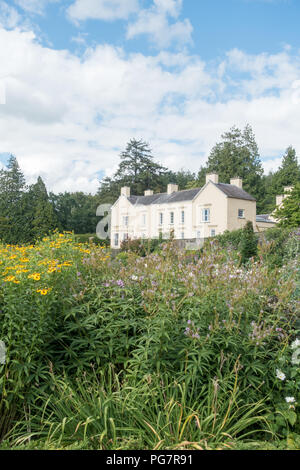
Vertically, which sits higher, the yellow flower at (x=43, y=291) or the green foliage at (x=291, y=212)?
the green foliage at (x=291, y=212)

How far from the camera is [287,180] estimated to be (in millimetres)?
44875

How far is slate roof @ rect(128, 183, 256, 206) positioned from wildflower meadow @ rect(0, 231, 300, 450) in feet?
91.2

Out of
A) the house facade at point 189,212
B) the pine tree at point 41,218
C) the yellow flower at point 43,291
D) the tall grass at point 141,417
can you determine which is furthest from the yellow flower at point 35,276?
the pine tree at point 41,218

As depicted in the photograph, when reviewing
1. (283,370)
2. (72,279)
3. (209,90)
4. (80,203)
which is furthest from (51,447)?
(80,203)

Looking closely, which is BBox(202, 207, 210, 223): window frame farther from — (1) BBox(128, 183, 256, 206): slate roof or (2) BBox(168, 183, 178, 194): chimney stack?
(2) BBox(168, 183, 178, 194): chimney stack

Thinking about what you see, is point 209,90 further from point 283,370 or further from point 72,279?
point 283,370

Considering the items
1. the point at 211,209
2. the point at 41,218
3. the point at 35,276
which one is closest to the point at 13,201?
the point at 41,218

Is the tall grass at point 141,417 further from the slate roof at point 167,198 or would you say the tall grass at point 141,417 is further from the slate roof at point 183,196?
the slate roof at point 167,198

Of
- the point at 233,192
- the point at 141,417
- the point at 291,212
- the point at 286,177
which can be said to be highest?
the point at 286,177

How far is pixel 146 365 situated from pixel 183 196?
31615mm

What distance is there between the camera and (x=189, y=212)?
3331cm

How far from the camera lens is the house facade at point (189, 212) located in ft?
102

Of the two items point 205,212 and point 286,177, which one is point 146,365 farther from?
point 286,177

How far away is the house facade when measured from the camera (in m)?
31.0
